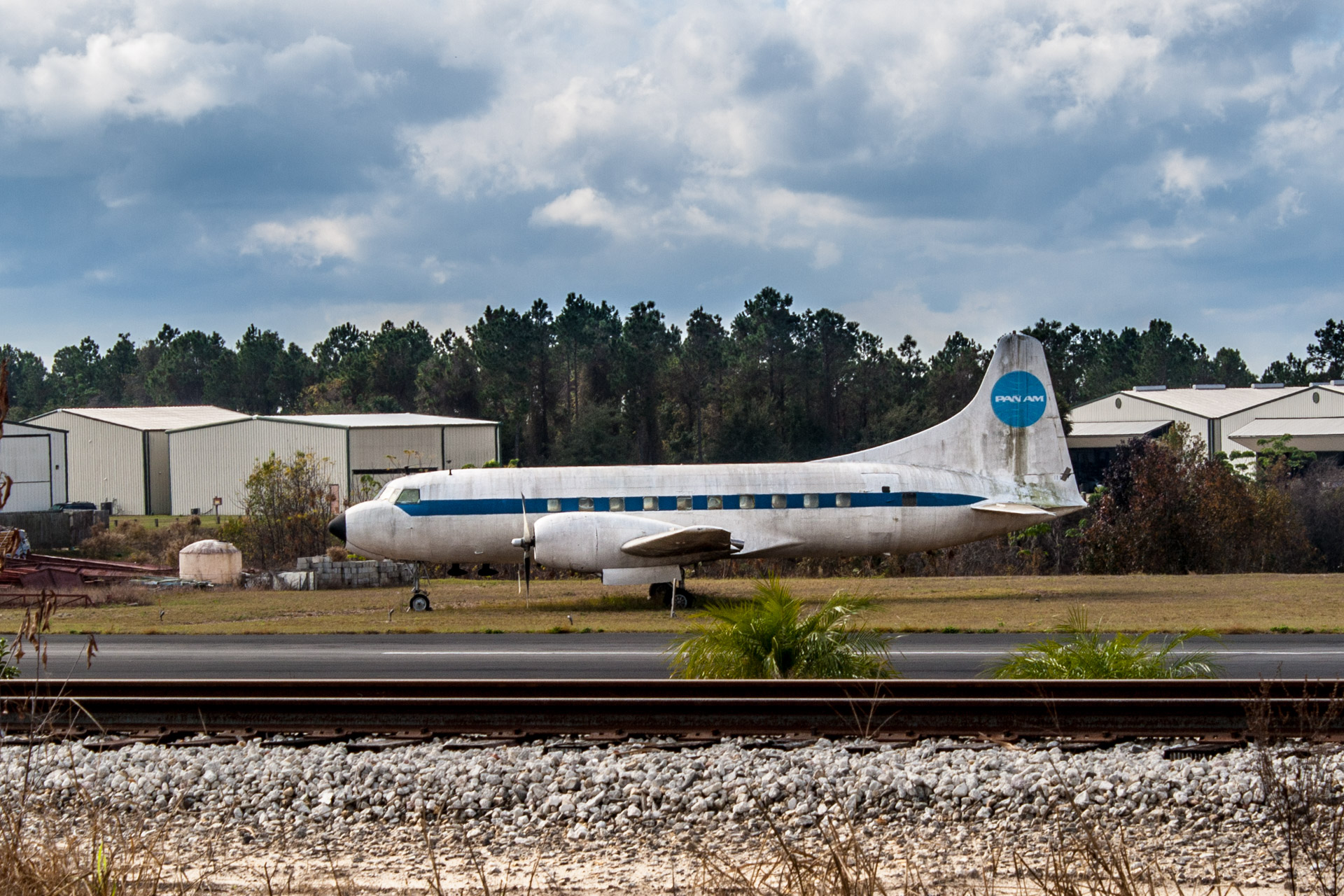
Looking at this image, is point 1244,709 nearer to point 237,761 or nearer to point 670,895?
point 670,895

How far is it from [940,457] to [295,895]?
73.8ft

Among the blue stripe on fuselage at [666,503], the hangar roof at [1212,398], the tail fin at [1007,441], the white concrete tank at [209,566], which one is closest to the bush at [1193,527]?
the tail fin at [1007,441]

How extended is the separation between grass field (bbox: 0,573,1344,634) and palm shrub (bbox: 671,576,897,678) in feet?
25.3

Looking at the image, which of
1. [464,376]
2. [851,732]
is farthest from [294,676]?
[464,376]

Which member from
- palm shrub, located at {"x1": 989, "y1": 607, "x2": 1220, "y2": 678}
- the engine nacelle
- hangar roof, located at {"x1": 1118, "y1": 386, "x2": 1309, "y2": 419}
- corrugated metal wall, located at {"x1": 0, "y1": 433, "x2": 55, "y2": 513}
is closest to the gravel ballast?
palm shrub, located at {"x1": 989, "y1": 607, "x2": 1220, "y2": 678}

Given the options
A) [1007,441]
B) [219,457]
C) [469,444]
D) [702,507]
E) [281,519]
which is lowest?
[281,519]

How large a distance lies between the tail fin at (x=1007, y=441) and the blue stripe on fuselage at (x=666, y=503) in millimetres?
1338

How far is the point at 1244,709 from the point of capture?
379 inches

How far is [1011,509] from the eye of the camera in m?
26.1

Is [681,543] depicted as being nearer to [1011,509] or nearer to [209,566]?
[1011,509]

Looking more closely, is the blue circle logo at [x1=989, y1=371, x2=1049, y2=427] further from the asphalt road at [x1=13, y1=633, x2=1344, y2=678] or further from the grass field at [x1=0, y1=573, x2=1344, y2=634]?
the asphalt road at [x1=13, y1=633, x2=1344, y2=678]

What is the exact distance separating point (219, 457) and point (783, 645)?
5786cm

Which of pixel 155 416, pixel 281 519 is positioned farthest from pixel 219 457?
pixel 281 519

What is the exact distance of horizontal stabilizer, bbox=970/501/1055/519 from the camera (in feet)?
85.3
